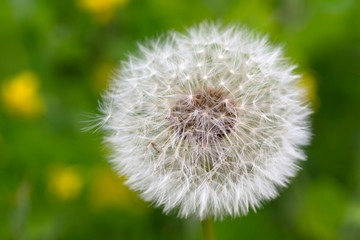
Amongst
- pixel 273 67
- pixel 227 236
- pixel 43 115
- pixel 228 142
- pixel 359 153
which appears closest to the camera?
pixel 228 142

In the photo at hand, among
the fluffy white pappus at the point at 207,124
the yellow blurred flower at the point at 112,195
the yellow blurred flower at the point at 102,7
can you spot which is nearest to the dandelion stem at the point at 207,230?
the fluffy white pappus at the point at 207,124

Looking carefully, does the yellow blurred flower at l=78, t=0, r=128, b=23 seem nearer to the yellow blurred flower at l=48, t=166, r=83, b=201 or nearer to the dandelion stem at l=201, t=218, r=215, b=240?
the yellow blurred flower at l=48, t=166, r=83, b=201

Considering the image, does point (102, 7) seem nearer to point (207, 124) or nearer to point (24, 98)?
point (24, 98)

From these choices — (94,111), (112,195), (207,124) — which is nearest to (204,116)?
(207,124)

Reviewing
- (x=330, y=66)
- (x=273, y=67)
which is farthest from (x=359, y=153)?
(x=273, y=67)

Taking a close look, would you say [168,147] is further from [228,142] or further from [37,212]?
[37,212]
